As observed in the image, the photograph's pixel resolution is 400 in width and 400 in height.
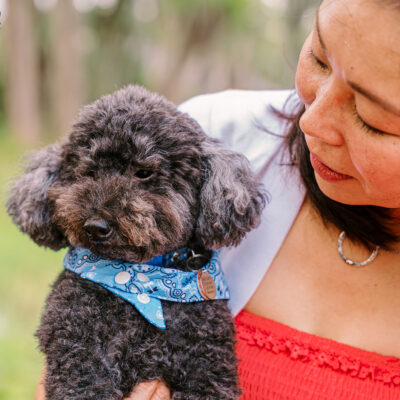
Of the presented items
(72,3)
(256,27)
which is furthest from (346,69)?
(256,27)

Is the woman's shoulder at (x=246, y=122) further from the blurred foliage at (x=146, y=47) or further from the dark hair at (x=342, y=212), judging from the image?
the blurred foliage at (x=146, y=47)

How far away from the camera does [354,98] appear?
149 cm

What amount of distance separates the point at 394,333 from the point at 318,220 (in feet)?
1.71

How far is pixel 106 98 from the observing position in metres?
1.90

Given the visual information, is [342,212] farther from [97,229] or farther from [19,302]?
[19,302]

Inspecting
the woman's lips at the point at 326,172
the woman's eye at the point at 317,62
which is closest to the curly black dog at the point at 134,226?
the woman's lips at the point at 326,172

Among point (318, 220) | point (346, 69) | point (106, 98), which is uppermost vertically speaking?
point (346, 69)

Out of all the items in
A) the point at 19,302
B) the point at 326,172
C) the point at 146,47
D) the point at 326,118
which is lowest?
the point at 146,47

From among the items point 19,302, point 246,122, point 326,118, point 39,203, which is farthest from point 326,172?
point 19,302

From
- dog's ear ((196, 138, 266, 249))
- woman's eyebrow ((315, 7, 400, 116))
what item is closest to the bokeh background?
dog's ear ((196, 138, 266, 249))

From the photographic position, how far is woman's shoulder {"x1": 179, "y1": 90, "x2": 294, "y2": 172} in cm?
216

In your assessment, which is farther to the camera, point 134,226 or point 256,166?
point 256,166

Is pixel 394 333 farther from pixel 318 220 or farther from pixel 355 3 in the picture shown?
pixel 355 3

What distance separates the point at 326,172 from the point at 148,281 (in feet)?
2.30
